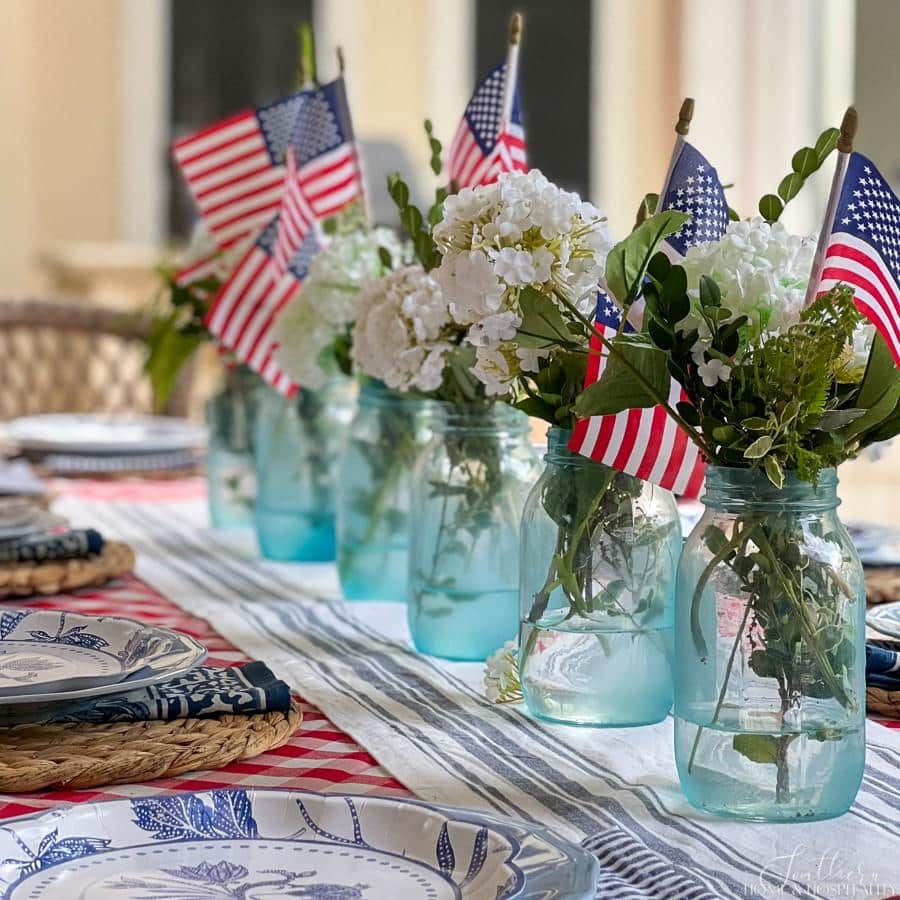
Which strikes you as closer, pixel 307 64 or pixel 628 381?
pixel 628 381

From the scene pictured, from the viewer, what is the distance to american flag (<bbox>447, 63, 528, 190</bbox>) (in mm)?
1164

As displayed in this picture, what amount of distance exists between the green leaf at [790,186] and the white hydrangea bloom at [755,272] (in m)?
0.03

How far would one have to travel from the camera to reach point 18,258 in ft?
17.3

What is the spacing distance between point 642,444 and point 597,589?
0.09 metres

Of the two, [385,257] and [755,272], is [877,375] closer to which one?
[755,272]

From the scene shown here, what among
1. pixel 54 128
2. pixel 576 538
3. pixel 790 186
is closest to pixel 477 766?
pixel 576 538

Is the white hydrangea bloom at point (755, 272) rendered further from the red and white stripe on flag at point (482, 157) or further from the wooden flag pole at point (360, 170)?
the wooden flag pole at point (360, 170)

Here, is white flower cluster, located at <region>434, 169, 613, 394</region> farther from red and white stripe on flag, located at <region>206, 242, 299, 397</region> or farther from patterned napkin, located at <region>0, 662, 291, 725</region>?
red and white stripe on flag, located at <region>206, 242, 299, 397</region>

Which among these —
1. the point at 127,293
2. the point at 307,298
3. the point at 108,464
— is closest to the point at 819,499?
the point at 307,298

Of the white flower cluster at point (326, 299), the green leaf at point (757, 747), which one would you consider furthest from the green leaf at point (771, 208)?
the white flower cluster at point (326, 299)

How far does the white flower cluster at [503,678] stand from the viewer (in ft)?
3.13

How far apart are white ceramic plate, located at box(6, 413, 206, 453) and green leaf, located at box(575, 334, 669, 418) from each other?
144 cm

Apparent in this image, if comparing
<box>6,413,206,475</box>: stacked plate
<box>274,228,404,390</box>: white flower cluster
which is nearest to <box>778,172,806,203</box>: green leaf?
<box>274,228,404,390</box>: white flower cluster

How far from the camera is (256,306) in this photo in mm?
1522
